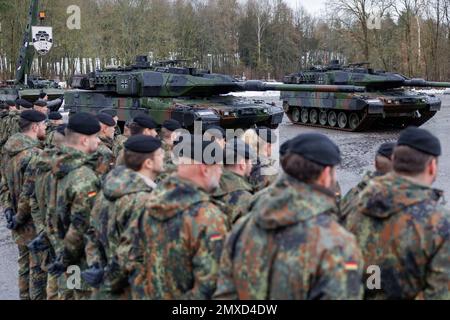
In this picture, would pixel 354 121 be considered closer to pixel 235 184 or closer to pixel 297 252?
pixel 235 184

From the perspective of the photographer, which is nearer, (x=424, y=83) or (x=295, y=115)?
(x=424, y=83)

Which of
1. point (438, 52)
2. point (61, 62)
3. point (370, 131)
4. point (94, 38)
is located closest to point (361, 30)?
point (438, 52)

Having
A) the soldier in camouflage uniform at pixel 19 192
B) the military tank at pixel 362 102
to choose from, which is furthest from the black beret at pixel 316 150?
the military tank at pixel 362 102

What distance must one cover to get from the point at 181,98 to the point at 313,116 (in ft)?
26.1

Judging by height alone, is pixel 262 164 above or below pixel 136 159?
below

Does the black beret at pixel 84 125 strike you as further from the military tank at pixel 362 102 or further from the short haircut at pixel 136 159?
the military tank at pixel 362 102

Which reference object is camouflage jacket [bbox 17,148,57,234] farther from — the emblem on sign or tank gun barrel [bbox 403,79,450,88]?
the emblem on sign

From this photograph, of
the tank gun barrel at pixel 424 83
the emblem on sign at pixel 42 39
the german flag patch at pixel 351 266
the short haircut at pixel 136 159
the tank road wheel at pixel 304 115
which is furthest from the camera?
the tank road wheel at pixel 304 115

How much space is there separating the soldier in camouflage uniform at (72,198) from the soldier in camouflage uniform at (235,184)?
1.03 metres

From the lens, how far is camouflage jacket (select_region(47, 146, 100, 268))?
14.4 ft

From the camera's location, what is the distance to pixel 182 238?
2.90 meters

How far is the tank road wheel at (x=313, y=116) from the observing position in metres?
21.3

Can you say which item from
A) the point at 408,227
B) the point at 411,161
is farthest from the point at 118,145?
the point at 408,227

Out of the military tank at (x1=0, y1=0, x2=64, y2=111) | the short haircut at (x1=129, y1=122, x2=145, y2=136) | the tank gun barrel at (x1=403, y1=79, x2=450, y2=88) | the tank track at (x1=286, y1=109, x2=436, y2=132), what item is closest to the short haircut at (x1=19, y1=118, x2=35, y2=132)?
the short haircut at (x1=129, y1=122, x2=145, y2=136)
